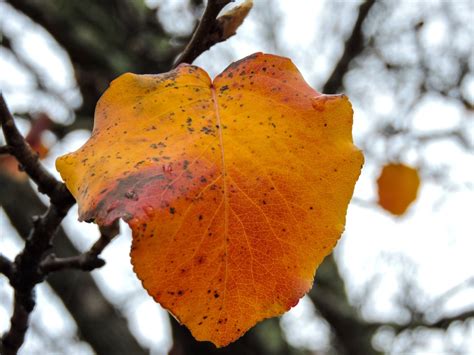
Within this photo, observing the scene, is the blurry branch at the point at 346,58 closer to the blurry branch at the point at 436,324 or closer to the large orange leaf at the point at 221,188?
the blurry branch at the point at 436,324

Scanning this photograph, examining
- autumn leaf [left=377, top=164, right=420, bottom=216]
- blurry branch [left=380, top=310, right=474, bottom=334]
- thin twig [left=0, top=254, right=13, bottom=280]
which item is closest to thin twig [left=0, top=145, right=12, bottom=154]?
thin twig [left=0, top=254, right=13, bottom=280]

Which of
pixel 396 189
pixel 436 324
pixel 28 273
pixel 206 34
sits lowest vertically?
pixel 436 324

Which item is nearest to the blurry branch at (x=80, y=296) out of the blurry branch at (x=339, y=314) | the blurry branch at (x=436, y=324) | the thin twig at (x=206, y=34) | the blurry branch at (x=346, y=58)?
the blurry branch at (x=339, y=314)

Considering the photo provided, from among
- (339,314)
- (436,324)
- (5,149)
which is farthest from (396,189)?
(5,149)

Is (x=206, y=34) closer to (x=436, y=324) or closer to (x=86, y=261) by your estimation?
(x=86, y=261)

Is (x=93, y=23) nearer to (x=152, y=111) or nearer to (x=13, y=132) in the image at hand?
(x=13, y=132)

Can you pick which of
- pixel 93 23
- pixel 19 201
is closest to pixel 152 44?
pixel 93 23

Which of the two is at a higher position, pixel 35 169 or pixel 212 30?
pixel 212 30

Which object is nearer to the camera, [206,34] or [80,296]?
[206,34]
